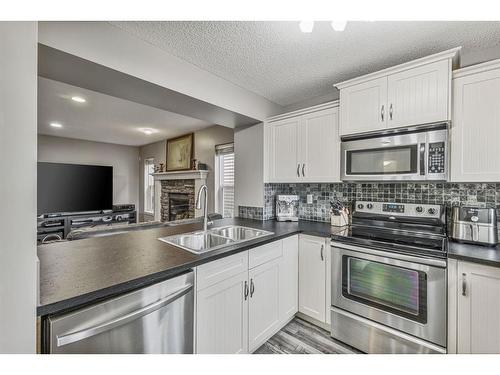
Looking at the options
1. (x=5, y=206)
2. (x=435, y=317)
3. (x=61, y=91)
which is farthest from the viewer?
(x=61, y=91)

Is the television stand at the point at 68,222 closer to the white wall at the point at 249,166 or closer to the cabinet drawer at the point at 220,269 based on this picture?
the white wall at the point at 249,166

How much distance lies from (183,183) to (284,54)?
3699 millimetres

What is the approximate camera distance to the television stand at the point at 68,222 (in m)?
4.61

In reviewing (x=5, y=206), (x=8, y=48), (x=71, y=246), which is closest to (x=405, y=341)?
(x=5, y=206)

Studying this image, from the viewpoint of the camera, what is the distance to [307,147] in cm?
248

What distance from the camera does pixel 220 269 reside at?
149 cm

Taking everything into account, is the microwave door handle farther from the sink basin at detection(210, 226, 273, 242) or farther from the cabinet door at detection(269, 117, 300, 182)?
the sink basin at detection(210, 226, 273, 242)

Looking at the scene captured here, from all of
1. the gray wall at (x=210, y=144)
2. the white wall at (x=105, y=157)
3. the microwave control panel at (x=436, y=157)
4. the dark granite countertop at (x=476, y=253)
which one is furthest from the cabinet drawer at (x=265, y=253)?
the white wall at (x=105, y=157)

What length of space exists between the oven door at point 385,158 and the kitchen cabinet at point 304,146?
0.17 metres

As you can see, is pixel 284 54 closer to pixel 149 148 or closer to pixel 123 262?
pixel 123 262

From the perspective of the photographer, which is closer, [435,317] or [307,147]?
[435,317]

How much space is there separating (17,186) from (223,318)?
4.22 feet

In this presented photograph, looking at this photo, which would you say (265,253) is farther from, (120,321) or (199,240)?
(120,321)

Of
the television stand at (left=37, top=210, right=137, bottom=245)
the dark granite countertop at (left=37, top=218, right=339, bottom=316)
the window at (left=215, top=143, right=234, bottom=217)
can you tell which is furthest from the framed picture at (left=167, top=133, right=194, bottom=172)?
the dark granite countertop at (left=37, top=218, right=339, bottom=316)
